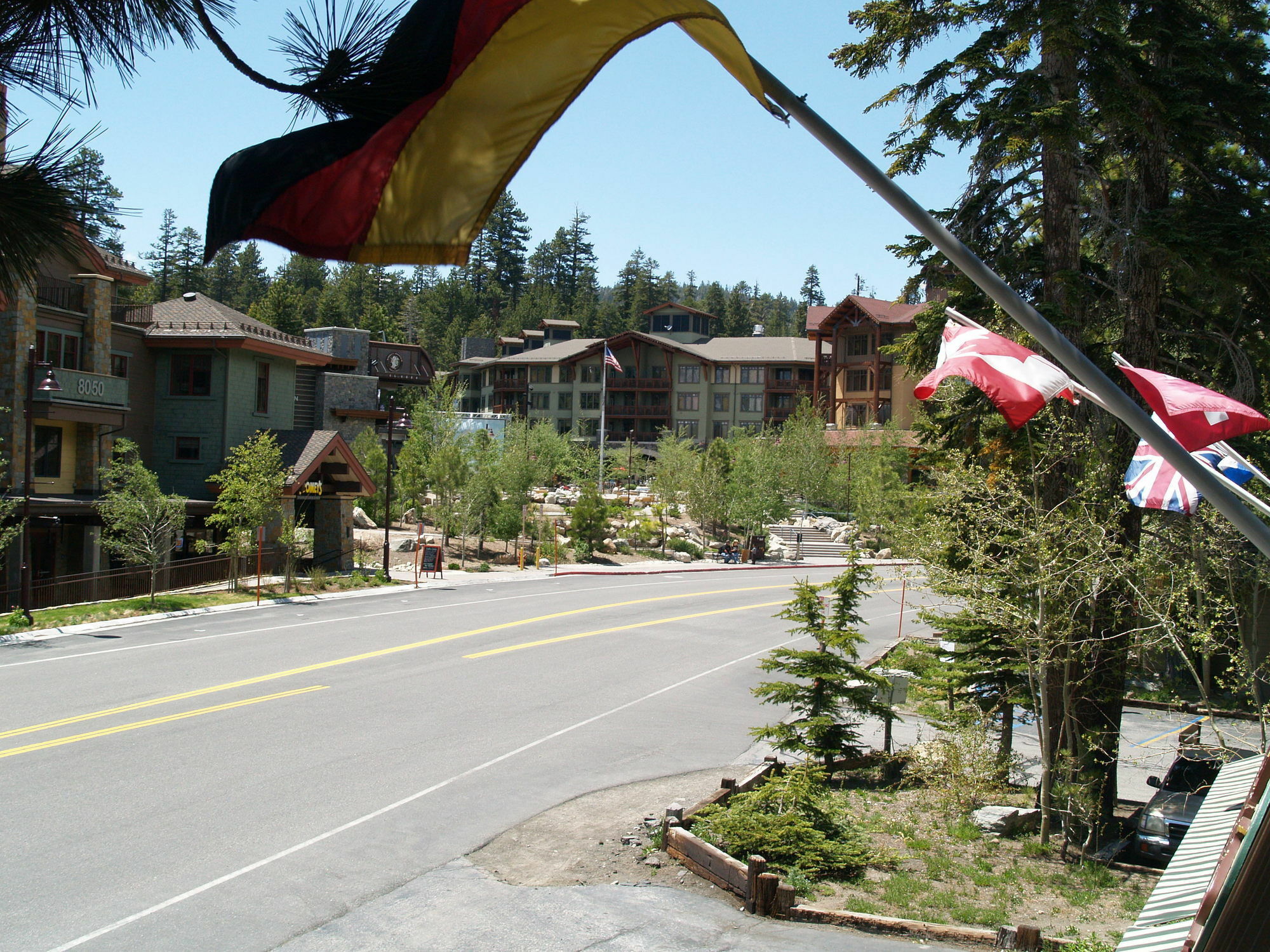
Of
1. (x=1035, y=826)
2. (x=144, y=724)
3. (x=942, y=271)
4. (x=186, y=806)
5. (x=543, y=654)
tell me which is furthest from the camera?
(x=543, y=654)

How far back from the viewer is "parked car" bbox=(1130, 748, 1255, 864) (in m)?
11.9

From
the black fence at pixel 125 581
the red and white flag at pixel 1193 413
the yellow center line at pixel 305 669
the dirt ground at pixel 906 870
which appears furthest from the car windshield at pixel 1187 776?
the black fence at pixel 125 581

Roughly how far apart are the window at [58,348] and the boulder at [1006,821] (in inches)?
1230

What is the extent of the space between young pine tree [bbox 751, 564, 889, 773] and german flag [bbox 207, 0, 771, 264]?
9.47 meters

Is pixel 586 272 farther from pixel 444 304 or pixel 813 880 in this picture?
pixel 813 880

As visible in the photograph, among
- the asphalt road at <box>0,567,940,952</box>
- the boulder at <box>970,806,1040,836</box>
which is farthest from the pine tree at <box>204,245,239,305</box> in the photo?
the boulder at <box>970,806,1040,836</box>

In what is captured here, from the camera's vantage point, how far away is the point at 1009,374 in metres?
7.39

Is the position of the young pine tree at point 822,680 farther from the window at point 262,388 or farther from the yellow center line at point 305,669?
the window at point 262,388

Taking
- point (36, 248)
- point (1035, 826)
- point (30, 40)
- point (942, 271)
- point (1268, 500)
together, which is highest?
point (942, 271)

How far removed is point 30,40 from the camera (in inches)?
158

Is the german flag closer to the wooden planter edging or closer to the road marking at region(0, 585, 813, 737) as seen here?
the wooden planter edging

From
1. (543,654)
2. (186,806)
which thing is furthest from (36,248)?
(543,654)

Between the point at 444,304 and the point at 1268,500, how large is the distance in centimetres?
11311

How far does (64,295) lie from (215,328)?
5.67 m
